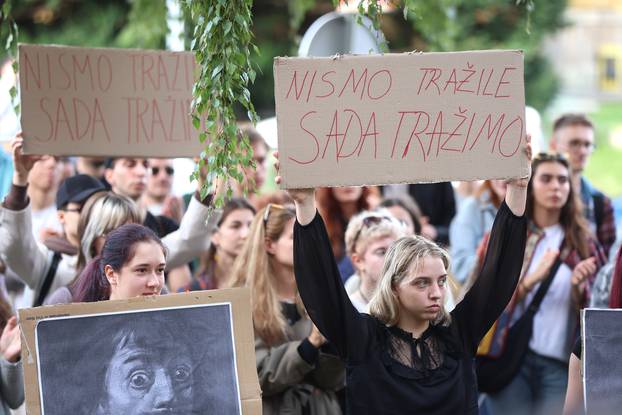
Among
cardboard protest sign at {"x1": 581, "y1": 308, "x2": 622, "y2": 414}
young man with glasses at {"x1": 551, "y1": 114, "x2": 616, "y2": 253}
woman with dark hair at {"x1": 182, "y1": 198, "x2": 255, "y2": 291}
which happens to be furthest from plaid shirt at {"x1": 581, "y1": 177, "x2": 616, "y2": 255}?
cardboard protest sign at {"x1": 581, "y1": 308, "x2": 622, "y2": 414}

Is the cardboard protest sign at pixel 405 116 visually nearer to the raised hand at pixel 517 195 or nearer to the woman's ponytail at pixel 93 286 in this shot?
the raised hand at pixel 517 195

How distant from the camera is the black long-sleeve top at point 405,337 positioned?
4.48 meters

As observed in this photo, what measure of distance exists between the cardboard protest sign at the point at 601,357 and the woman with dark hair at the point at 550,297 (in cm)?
195

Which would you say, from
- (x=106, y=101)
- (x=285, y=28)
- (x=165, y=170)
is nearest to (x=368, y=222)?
(x=106, y=101)

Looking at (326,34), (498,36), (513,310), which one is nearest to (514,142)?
(513,310)

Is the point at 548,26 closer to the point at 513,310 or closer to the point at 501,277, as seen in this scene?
the point at 513,310

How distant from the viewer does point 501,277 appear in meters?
4.66

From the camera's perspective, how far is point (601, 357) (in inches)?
181

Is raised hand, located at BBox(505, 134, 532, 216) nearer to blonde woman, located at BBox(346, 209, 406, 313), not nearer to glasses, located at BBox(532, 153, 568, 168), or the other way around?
blonde woman, located at BBox(346, 209, 406, 313)

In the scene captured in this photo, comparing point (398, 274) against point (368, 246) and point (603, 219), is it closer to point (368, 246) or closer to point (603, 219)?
point (368, 246)

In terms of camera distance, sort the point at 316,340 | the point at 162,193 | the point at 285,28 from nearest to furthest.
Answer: the point at 316,340
the point at 162,193
the point at 285,28

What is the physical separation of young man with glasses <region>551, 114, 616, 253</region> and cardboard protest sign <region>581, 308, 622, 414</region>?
258 cm

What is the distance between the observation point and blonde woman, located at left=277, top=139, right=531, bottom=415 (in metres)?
4.48

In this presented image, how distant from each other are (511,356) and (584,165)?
5.76 ft
